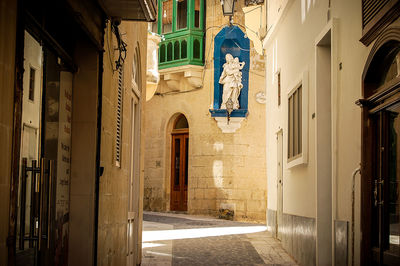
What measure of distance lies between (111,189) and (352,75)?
9.59ft

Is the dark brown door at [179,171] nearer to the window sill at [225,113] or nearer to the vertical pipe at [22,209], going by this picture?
the window sill at [225,113]

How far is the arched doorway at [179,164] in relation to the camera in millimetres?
23156

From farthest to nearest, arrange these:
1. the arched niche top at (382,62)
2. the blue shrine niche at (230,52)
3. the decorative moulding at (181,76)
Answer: the decorative moulding at (181,76)
the blue shrine niche at (230,52)
the arched niche top at (382,62)

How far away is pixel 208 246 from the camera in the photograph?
11.8m

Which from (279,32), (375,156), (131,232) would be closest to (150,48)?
(279,32)

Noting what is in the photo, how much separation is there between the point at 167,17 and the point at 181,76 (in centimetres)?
246

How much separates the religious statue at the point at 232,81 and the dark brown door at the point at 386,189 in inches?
620

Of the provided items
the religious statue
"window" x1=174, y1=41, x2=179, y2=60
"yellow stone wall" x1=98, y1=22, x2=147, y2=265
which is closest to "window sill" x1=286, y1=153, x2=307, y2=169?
"yellow stone wall" x1=98, y1=22, x2=147, y2=265

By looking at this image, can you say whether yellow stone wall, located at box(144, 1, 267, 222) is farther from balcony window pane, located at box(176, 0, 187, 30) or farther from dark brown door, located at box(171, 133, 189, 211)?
balcony window pane, located at box(176, 0, 187, 30)

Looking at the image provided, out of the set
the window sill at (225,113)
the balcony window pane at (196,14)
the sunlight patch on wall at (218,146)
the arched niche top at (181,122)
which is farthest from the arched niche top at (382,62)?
the arched niche top at (181,122)

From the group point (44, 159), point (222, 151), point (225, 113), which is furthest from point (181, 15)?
point (44, 159)

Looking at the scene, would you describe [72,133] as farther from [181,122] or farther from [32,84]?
[181,122]

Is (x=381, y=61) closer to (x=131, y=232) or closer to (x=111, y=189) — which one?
(x=111, y=189)

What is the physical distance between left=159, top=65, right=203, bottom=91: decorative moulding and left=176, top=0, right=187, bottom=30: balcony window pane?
69.8 inches
